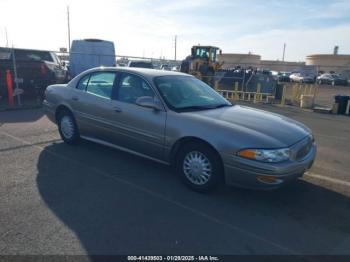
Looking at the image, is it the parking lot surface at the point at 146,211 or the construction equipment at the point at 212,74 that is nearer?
the parking lot surface at the point at 146,211

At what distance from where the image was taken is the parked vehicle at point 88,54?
601 inches

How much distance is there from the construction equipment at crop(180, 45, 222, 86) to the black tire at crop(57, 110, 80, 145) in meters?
13.6

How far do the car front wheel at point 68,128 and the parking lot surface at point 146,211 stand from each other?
455mm

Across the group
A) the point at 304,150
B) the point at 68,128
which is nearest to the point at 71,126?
the point at 68,128

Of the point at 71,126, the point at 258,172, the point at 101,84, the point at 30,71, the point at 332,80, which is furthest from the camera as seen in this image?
the point at 332,80

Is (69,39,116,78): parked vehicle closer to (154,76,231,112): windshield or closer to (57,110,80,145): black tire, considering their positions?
(57,110,80,145): black tire

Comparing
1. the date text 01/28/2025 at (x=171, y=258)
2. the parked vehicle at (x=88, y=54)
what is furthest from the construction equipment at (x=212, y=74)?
the date text 01/28/2025 at (x=171, y=258)

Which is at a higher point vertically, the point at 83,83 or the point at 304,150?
the point at 83,83

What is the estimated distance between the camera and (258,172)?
3.56 metres

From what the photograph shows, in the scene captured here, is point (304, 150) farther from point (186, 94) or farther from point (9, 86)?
point (9, 86)

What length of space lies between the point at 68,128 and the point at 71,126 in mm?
94

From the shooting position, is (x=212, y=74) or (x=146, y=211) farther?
(x=212, y=74)

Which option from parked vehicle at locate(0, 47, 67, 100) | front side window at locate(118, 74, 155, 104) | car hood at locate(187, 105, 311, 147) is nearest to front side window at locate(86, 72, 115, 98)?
front side window at locate(118, 74, 155, 104)

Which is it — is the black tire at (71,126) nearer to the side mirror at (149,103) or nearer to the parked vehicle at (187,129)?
the parked vehicle at (187,129)
